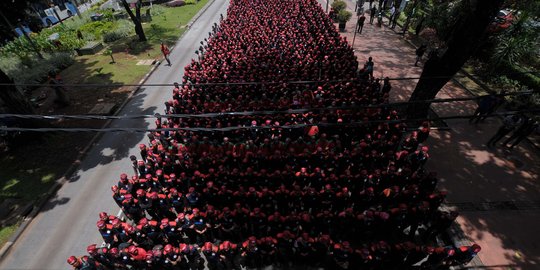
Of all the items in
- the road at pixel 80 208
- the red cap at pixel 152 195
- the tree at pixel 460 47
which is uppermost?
the tree at pixel 460 47

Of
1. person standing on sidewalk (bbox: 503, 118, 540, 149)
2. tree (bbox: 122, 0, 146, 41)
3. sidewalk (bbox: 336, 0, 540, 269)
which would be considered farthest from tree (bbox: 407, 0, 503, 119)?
tree (bbox: 122, 0, 146, 41)

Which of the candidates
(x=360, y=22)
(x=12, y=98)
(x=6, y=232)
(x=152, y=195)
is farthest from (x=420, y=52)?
(x=12, y=98)

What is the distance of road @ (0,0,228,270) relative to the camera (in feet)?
28.9

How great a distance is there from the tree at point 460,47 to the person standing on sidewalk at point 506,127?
2.75m

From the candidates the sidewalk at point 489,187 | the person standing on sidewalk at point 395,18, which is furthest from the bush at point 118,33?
the sidewalk at point 489,187

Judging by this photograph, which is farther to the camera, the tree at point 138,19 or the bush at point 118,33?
the bush at point 118,33

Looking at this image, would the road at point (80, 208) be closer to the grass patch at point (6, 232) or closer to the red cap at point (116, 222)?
the grass patch at point (6, 232)

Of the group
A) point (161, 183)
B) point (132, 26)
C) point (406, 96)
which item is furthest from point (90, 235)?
point (132, 26)

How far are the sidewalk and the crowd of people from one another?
1643 mm

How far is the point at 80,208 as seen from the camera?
403 inches

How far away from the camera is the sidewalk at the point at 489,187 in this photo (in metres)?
8.08

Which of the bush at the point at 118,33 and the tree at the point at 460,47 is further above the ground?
the tree at the point at 460,47

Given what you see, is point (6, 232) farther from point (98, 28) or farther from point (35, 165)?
point (98, 28)

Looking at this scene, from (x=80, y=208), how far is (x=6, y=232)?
223 cm
